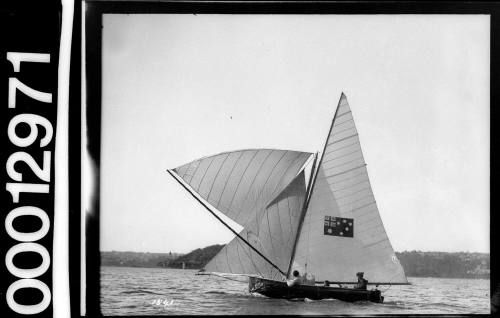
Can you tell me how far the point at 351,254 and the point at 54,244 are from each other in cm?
261

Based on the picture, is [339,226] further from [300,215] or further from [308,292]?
[308,292]

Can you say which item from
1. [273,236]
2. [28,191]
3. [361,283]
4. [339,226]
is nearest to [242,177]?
[273,236]

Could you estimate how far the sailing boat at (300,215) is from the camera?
20.1 feet

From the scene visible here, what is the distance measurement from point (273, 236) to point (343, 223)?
677mm

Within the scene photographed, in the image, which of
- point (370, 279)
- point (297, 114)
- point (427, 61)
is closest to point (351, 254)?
point (370, 279)

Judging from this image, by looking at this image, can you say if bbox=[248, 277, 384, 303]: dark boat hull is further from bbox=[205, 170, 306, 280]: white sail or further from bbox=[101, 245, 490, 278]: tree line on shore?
bbox=[101, 245, 490, 278]: tree line on shore

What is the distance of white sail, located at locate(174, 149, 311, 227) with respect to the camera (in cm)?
607

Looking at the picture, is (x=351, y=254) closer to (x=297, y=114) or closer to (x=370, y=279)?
(x=370, y=279)

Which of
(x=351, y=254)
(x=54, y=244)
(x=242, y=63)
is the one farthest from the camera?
(x=351, y=254)

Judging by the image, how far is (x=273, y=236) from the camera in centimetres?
659

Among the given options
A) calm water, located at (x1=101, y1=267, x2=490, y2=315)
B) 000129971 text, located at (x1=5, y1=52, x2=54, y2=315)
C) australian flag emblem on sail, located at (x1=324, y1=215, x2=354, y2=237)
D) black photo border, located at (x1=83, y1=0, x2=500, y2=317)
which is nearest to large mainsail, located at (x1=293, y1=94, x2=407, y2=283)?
australian flag emblem on sail, located at (x1=324, y1=215, x2=354, y2=237)

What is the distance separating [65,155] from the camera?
5.40m

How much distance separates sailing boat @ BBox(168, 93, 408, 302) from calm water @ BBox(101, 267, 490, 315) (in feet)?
0.53

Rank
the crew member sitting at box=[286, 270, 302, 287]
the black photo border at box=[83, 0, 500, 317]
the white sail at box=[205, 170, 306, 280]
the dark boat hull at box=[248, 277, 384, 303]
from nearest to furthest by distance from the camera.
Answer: the black photo border at box=[83, 0, 500, 317] < the dark boat hull at box=[248, 277, 384, 303] < the crew member sitting at box=[286, 270, 302, 287] < the white sail at box=[205, 170, 306, 280]
